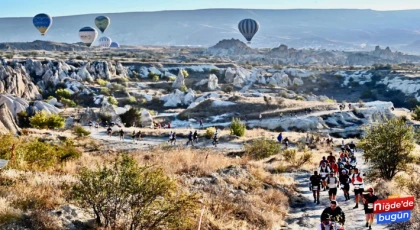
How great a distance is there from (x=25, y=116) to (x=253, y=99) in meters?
35.7

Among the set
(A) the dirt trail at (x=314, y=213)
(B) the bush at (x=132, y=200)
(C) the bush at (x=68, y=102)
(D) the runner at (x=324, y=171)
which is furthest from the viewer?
(C) the bush at (x=68, y=102)

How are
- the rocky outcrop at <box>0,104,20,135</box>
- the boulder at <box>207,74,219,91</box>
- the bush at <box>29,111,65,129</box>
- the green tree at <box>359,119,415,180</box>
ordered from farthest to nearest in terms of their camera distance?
the boulder at <box>207,74,219,91</box> < the bush at <box>29,111,65,129</box> < the rocky outcrop at <box>0,104,20,135</box> < the green tree at <box>359,119,415,180</box>

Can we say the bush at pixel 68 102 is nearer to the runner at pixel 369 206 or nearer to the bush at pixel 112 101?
the bush at pixel 112 101

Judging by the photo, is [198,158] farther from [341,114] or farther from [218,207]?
[341,114]

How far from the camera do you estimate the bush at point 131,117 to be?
173ft

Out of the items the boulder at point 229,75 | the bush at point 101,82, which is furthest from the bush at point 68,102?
the boulder at point 229,75

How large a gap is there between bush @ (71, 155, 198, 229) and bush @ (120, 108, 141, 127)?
142 ft

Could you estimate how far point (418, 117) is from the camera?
53.6 metres

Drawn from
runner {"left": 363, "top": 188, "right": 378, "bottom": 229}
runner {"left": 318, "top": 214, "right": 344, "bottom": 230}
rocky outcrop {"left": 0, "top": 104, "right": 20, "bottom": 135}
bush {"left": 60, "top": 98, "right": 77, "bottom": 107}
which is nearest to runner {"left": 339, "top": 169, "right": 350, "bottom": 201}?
runner {"left": 363, "top": 188, "right": 378, "bottom": 229}

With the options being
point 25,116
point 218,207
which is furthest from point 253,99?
point 218,207

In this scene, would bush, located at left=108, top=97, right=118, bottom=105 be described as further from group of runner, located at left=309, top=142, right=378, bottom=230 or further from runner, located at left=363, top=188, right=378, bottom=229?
runner, located at left=363, top=188, right=378, bottom=229

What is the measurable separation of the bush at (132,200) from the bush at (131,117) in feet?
142

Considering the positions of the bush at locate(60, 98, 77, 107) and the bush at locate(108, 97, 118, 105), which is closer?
the bush at locate(60, 98, 77, 107)

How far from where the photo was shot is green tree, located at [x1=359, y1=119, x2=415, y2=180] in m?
17.2
